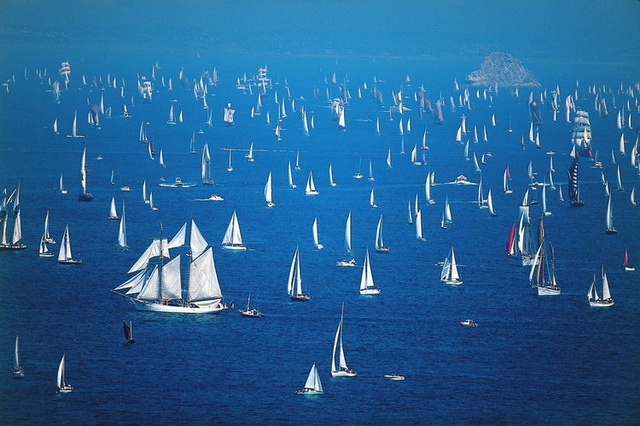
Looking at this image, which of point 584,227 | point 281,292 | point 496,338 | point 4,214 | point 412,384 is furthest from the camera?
point 584,227

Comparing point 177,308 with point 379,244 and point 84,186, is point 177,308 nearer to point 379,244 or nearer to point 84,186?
point 379,244

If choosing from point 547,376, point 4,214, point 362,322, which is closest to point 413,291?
point 362,322

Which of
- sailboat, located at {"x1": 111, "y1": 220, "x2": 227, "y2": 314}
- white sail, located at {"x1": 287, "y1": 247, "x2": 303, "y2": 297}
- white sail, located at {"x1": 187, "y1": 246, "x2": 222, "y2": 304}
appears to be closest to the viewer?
sailboat, located at {"x1": 111, "y1": 220, "x2": 227, "y2": 314}

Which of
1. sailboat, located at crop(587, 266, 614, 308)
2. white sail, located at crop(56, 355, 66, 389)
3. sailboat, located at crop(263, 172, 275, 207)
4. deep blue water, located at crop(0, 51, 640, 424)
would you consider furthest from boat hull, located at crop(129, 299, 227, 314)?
sailboat, located at crop(263, 172, 275, 207)

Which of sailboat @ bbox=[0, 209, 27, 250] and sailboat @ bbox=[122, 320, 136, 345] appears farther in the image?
sailboat @ bbox=[0, 209, 27, 250]

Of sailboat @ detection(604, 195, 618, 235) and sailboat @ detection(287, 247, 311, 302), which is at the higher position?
sailboat @ detection(604, 195, 618, 235)

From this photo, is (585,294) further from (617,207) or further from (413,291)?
(617,207)

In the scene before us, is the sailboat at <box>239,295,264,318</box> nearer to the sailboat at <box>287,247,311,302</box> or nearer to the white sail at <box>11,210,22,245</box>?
the sailboat at <box>287,247,311,302</box>
